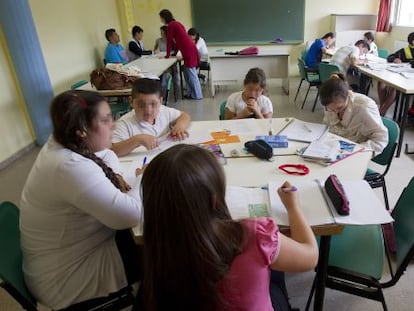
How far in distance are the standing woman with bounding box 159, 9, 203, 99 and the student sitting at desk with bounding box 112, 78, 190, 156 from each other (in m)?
3.89

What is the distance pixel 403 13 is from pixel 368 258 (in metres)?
6.85

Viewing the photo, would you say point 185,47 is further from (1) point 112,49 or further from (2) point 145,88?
(2) point 145,88

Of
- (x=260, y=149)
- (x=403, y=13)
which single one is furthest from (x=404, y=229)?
(x=403, y=13)

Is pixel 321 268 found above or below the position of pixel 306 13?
below

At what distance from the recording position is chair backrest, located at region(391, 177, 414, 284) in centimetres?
116

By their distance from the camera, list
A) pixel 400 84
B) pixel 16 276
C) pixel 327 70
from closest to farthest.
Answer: pixel 16 276 < pixel 400 84 < pixel 327 70

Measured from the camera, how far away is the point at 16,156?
12.0 feet

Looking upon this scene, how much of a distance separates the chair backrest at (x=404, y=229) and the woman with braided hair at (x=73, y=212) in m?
0.99

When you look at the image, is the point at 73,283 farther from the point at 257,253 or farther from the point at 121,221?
the point at 257,253

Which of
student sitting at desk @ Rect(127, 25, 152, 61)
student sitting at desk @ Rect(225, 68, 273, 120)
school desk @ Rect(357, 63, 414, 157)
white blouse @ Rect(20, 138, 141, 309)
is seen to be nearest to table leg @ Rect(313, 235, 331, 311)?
white blouse @ Rect(20, 138, 141, 309)

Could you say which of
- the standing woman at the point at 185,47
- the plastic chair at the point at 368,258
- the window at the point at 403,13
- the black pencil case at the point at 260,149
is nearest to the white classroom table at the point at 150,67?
the standing woman at the point at 185,47

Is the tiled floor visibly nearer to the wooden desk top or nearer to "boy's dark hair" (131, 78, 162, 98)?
the wooden desk top

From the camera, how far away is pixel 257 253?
76 centimetres

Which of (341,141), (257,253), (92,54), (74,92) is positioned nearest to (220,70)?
(92,54)
